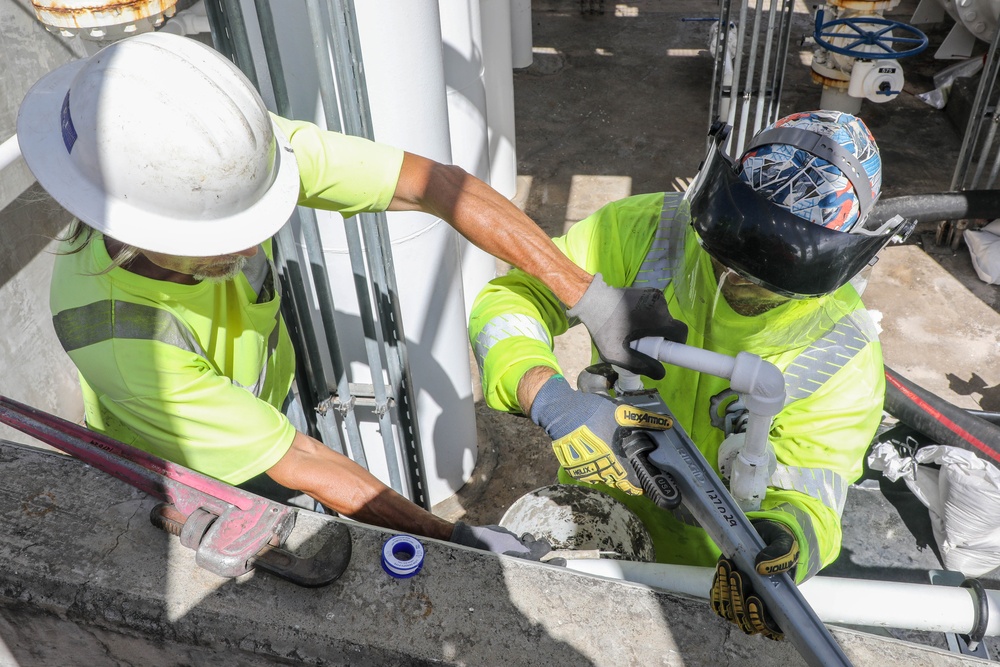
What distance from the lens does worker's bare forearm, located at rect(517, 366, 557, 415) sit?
6.71ft

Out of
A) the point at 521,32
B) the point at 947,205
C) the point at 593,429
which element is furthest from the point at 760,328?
the point at 521,32

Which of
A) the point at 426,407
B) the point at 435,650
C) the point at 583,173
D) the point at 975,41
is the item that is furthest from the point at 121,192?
the point at 975,41

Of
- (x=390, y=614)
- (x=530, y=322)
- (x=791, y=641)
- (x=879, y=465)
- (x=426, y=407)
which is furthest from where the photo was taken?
(x=426, y=407)

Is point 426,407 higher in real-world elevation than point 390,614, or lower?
lower

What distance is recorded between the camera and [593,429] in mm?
1907

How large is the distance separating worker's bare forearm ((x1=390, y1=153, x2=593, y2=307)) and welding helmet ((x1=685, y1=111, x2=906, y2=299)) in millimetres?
460

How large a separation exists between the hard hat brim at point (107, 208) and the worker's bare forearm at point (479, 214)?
Answer: 51cm

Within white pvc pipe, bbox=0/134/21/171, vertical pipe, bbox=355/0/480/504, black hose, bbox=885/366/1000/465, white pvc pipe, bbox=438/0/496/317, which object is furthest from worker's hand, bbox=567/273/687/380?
white pvc pipe, bbox=438/0/496/317

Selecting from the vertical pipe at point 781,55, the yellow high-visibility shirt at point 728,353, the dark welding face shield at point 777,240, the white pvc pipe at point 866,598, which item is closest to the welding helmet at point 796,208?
the dark welding face shield at point 777,240

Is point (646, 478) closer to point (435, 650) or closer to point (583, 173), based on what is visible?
point (435, 650)

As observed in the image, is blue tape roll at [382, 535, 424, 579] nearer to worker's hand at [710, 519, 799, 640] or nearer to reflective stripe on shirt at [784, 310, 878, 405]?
worker's hand at [710, 519, 799, 640]

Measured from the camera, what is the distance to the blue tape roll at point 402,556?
5.56ft

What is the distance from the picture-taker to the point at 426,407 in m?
3.78

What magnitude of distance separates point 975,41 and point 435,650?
959 centimetres
